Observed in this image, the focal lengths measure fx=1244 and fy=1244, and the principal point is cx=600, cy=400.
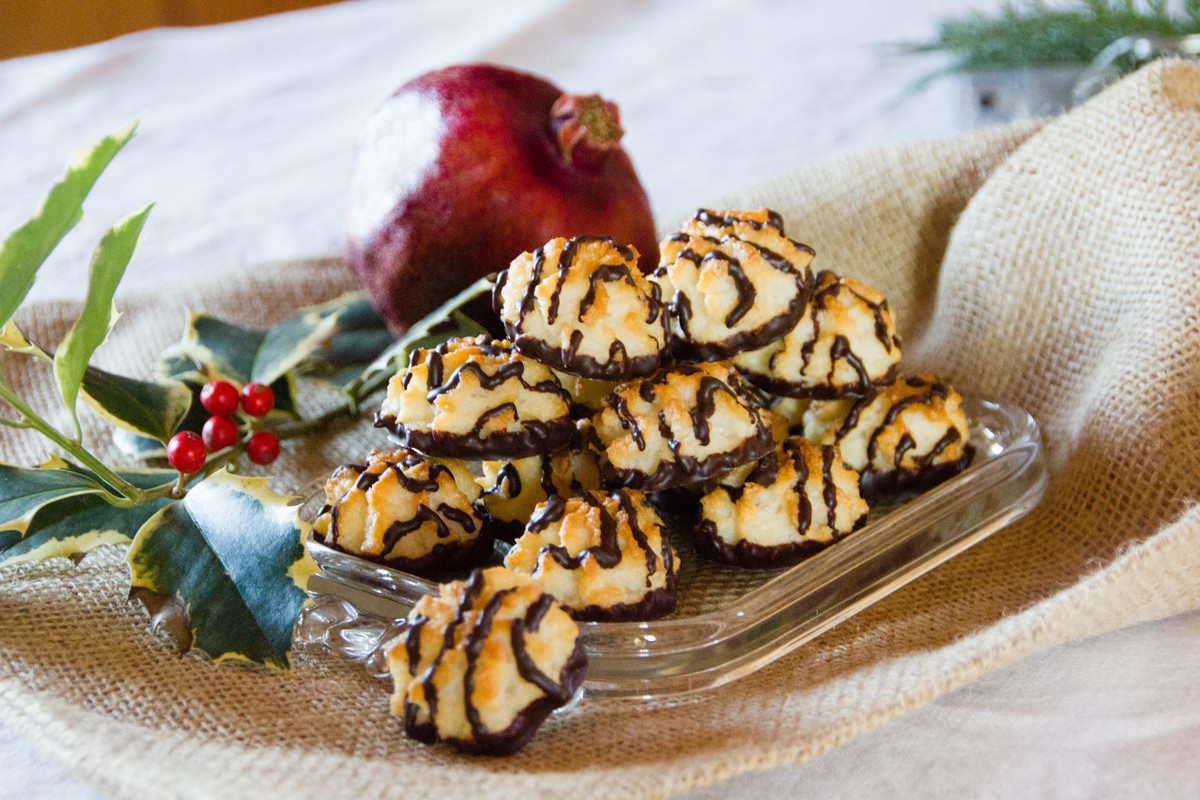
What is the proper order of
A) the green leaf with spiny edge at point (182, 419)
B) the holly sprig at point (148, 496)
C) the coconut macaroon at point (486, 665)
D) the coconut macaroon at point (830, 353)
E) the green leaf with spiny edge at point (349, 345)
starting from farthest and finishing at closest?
the green leaf with spiny edge at point (349, 345), the green leaf with spiny edge at point (182, 419), the coconut macaroon at point (830, 353), the holly sprig at point (148, 496), the coconut macaroon at point (486, 665)

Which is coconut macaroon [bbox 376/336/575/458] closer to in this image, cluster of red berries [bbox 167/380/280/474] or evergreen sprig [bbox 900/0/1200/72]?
cluster of red berries [bbox 167/380/280/474]

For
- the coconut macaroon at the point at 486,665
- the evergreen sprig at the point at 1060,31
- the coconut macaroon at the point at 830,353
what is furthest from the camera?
the evergreen sprig at the point at 1060,31

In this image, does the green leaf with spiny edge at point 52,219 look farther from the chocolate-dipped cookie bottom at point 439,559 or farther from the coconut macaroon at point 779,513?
the coconut macaroon at point 779,513

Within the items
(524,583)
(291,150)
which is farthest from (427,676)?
(291,150)

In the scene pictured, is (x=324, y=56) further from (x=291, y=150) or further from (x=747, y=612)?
(x=747, y=612)

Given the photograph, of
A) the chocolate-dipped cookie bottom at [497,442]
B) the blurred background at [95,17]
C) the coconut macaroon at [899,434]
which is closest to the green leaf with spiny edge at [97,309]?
the chocolate-dipped cookie bottom at [497,442]
